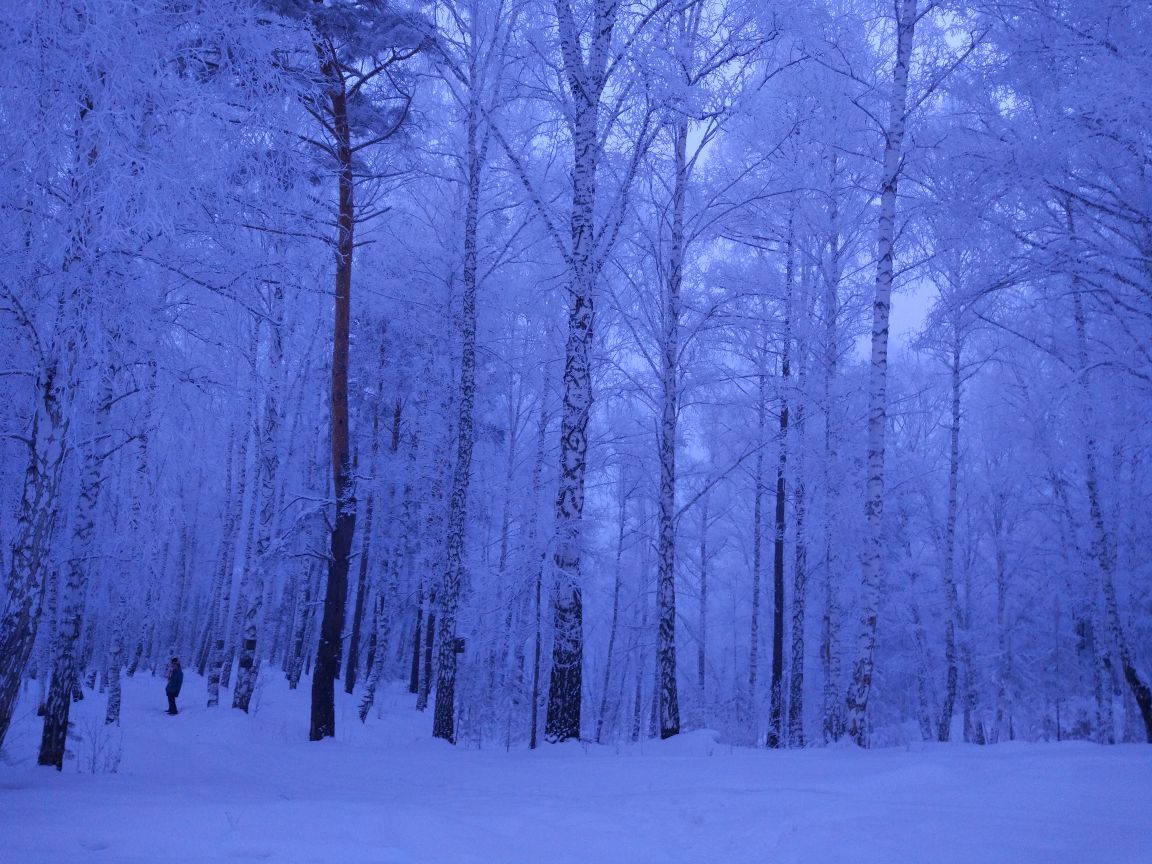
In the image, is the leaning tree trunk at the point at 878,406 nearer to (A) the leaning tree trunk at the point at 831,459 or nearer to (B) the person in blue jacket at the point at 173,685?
(A) the leaning tree trunk at the point at 831,459

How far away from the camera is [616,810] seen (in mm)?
4566

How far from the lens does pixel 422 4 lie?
37.5 ft

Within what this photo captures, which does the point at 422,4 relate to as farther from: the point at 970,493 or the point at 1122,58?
the point at 970,493

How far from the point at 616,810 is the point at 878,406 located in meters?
5.95

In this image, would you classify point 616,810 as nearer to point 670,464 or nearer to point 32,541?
point 32,541

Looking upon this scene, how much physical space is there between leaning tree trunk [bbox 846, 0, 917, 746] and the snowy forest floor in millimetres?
1330

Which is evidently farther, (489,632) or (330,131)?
(330,131)

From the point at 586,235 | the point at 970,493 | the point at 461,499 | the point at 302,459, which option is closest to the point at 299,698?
the point at 302,459

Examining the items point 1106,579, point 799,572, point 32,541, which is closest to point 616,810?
point 32,541

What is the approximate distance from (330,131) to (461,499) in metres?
5.90

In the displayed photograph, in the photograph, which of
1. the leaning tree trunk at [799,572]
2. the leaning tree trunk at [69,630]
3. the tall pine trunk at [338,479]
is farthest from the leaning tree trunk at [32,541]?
the leaning tree trunk at [799,572]

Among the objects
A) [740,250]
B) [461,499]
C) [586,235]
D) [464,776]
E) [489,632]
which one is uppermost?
[740,250]

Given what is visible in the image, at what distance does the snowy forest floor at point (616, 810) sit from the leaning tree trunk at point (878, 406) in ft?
4.36

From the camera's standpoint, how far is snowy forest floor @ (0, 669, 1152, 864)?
129 inches
